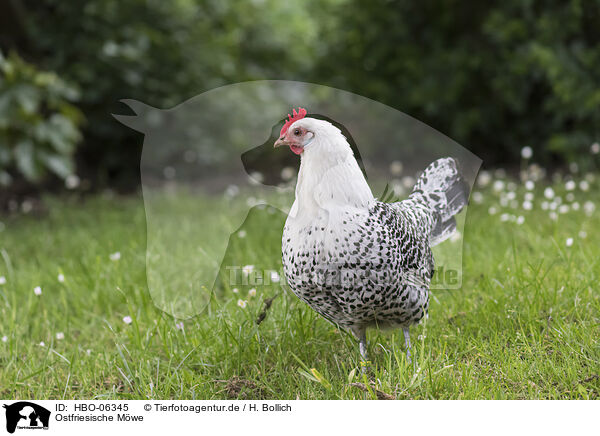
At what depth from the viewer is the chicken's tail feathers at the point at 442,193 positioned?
2145 millimetres

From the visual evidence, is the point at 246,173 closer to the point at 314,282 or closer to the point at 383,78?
the point at 314,282

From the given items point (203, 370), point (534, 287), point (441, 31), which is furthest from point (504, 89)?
point (203, 370)

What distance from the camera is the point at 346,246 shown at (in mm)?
1724

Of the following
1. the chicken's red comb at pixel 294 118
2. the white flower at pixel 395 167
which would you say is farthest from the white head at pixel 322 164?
the white flower at pixel 395 167

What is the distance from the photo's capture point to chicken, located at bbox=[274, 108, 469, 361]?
1.70 meters

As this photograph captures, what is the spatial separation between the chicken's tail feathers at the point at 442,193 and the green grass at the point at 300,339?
381 mm

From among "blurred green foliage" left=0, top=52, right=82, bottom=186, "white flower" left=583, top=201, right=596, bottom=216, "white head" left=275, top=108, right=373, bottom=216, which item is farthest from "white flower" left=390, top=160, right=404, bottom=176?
"blurred green foliage" left=0, top=52, right=82, bottom=186

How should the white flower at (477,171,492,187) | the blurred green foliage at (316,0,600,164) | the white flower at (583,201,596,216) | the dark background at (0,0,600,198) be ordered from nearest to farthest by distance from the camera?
1. the white flower at (477,171,492,187)
2. the white flower at (583,201,596,216)
3. the dark background at (0,0,600,198)
4. the blurred green foliage at (316,0,600,164)

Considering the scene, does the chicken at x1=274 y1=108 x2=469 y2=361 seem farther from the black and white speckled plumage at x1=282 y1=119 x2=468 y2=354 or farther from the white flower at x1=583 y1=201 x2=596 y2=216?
the white flower at x1=583 y1=201 x2=596 y2=216

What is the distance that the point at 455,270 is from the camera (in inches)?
84.3

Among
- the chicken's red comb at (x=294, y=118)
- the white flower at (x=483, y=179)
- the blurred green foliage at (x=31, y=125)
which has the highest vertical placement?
the blurred green foliage at (x=31, y=125)
